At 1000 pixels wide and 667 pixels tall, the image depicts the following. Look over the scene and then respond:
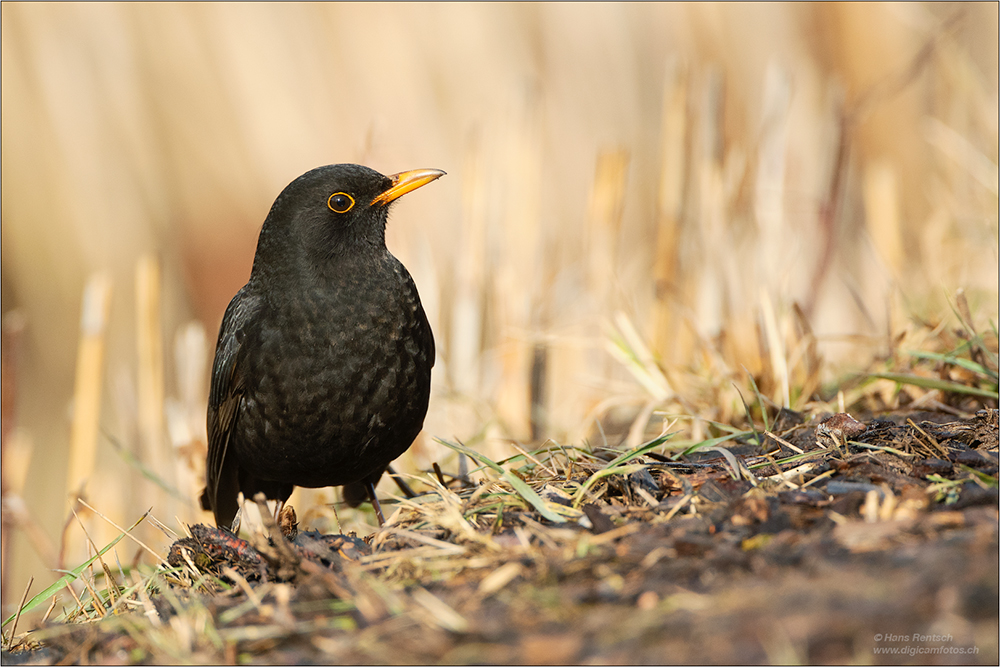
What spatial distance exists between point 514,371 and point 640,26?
4153 mm

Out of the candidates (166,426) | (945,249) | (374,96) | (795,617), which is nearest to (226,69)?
(374,96)

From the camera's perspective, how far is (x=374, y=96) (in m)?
7.19

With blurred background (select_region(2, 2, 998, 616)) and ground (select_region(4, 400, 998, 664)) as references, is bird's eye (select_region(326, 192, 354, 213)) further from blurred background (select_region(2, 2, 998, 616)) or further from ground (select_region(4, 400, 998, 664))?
blurred background (select_region(2, 2, 998, 616))

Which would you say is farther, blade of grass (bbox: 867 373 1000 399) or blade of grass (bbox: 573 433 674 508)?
blade of grass (bbox: 867 373 1000 399)

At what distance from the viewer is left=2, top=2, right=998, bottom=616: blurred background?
4.87 meters

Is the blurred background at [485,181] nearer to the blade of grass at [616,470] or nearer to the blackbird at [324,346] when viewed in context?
the blackbird at [324,346]

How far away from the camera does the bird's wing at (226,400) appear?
3.33 m

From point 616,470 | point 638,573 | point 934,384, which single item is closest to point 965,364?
point 934,384

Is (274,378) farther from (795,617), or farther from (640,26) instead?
(640,26)

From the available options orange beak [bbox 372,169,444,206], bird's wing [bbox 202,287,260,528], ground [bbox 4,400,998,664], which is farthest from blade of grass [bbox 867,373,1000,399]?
bird's wing [bbox 202,287,260,528]

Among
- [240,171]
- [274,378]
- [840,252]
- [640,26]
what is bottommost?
[840,252]

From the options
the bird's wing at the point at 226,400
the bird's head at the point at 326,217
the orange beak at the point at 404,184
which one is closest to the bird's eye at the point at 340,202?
the bird's head at the point at 326,217

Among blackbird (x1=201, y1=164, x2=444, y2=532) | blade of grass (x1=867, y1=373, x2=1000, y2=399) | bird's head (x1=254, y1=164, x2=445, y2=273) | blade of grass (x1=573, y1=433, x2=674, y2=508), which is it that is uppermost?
bird's head (x1=254, y1=164, x2=445, y2=273)

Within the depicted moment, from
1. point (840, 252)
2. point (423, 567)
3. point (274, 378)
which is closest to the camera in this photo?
point (423, 567)
